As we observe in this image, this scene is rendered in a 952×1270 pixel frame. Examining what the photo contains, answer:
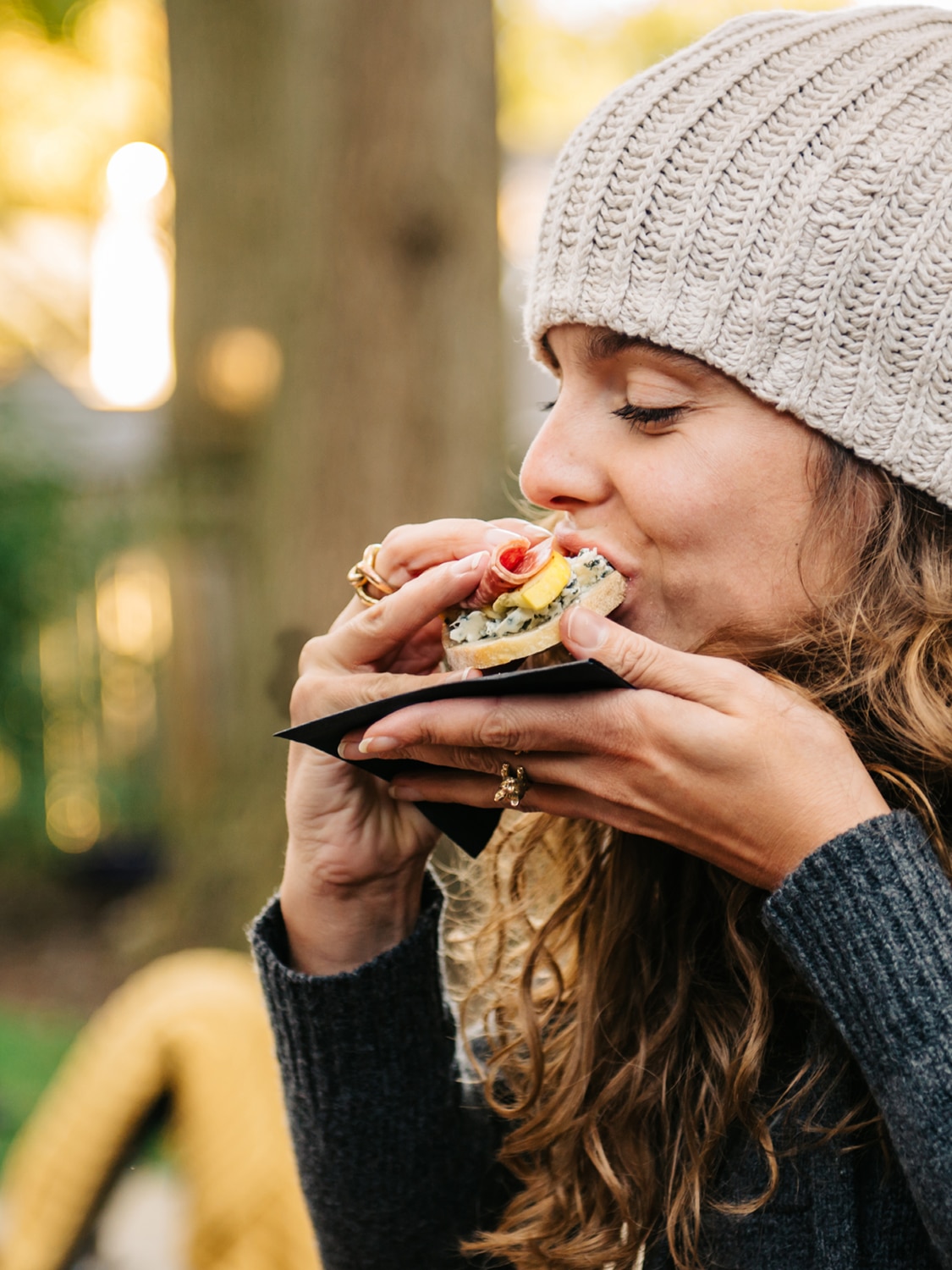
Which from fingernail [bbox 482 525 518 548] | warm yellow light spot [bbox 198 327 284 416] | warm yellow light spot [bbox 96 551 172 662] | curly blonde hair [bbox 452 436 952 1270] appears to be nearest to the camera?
curly blonde hair [bbox 452 436 952 1270]

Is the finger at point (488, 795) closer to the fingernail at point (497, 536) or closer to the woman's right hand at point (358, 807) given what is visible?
the woman's right hand at point (358, 807)

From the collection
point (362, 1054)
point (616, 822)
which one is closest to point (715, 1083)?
point (616, 822)

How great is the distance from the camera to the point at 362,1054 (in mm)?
1956

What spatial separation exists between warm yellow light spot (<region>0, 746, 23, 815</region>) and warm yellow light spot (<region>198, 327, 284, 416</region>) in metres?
3.80

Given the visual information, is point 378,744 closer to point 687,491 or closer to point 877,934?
point 687,491

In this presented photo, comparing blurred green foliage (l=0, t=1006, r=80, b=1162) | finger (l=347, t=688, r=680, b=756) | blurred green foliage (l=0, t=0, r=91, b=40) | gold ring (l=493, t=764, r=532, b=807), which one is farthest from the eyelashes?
blurred green foliage (l=0, t=0, r=91, b=40)

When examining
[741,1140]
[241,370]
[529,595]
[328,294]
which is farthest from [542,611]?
[241,370]

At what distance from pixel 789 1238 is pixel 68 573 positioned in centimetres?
726

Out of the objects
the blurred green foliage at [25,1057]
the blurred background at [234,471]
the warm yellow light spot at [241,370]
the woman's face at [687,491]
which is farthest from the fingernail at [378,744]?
the blurred green foliage at [25,1057]

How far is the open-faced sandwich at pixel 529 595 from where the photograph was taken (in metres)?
1.72

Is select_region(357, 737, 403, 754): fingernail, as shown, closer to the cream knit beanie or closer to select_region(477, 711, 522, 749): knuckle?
select_region(477, 711, 522, 749): knuckle

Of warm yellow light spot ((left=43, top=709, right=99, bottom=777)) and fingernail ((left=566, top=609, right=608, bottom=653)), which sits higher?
fingernail ((left=566, top=609, right=608, bottom=653))

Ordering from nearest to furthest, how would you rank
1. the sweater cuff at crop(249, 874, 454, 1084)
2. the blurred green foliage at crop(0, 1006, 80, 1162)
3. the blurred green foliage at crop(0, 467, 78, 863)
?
the sweater cuff at crop(249, 874, 454, 1084) < the blurred green foliage at crop(0, 1006, 80, 1162) < the blurred green foliage at crop(0, 467, 78, 863)

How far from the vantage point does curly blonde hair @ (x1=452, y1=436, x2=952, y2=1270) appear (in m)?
1.66
